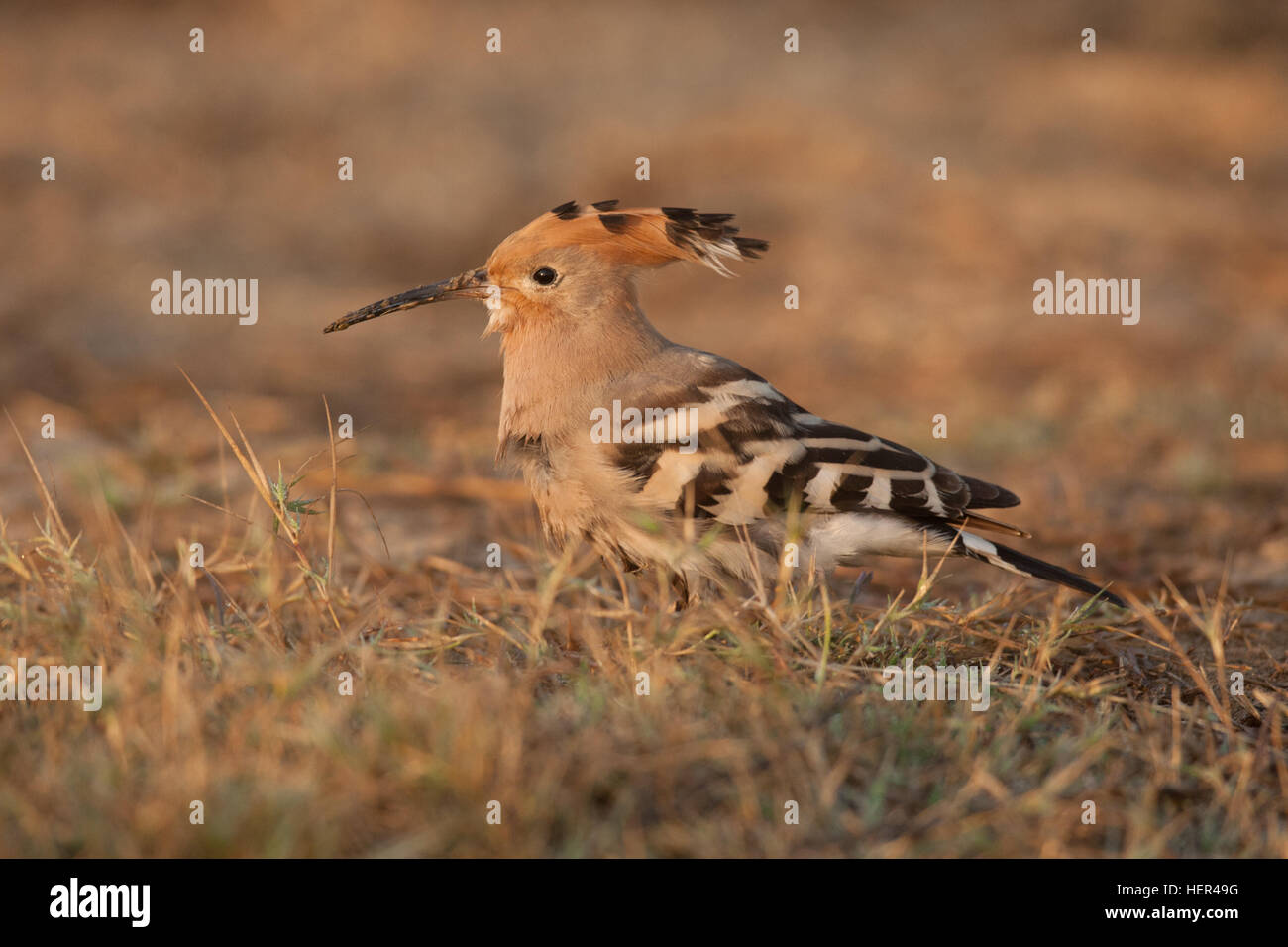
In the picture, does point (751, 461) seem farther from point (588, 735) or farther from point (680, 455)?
point (588, 735)

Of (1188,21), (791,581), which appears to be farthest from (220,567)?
(1188,21)

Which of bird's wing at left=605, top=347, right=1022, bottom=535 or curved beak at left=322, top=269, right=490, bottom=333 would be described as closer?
bird's wing at left=605, top=347, right=1022, bottom=535

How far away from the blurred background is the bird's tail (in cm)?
99

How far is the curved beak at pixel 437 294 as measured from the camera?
11.6 feet

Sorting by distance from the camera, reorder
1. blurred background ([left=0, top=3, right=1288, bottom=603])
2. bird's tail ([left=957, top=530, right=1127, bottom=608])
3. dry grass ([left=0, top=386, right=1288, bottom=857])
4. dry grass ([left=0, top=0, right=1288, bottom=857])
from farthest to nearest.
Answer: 1. blurred background ([left=0, top=3, right=1288, bottom=603])
2. bird's tail ([left=957, top=530, right=1127, bottom=608])
3. dry grass ([left=0, top=0, right=1288, bottom=857])
4. dry grass ([left=0, top=386, right=1288, bottom=857])

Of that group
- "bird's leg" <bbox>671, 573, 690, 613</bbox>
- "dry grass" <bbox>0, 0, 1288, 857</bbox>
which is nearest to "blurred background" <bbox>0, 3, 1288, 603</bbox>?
"dry grass" <bbox>0, 0, 1288, 857</bbox>

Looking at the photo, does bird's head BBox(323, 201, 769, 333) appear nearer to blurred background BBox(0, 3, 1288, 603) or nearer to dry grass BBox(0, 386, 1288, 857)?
dry grass BBox(0, 386, 1288, 857)

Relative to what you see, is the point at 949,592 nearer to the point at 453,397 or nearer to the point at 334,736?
the point at 334,736

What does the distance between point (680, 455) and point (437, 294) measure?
1.01 meters

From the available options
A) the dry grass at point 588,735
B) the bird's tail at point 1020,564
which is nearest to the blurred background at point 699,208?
the bird's tail at point 1020,564

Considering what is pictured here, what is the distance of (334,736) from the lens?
1.92 metres

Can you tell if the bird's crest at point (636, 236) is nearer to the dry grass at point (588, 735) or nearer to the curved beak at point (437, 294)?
the curved beak at point (437, 294)

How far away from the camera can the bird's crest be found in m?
3.38

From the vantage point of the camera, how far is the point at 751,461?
3.02 metres
